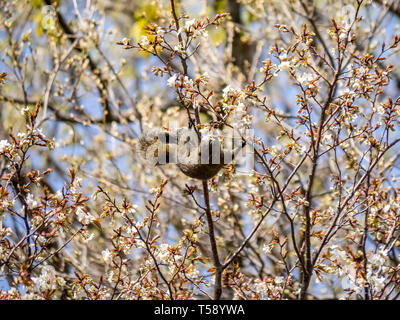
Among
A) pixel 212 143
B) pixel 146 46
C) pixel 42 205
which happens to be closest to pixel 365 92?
pixel 212 143

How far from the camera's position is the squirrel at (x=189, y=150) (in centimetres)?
268

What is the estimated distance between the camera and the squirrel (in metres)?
2.68

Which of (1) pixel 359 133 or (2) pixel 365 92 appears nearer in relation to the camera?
(2) pixel 365 92

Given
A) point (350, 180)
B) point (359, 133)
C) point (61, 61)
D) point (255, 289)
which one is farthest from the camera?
point (61, 61)

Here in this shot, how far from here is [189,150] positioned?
279 cm

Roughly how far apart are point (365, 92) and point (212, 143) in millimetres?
972

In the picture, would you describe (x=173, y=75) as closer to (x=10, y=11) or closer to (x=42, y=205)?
(x=42, y=205)

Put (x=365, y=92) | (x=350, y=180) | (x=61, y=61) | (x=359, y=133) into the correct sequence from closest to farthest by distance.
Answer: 1. (x=365, y=92)
2. (x=359, y=133)
3. (x=350, y=180)
4. (x=61, y=61)

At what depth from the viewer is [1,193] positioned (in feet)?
8.46

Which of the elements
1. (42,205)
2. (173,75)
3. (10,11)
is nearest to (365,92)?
(173,75)

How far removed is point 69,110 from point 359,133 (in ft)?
14.3

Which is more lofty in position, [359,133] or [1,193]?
[359,133]
